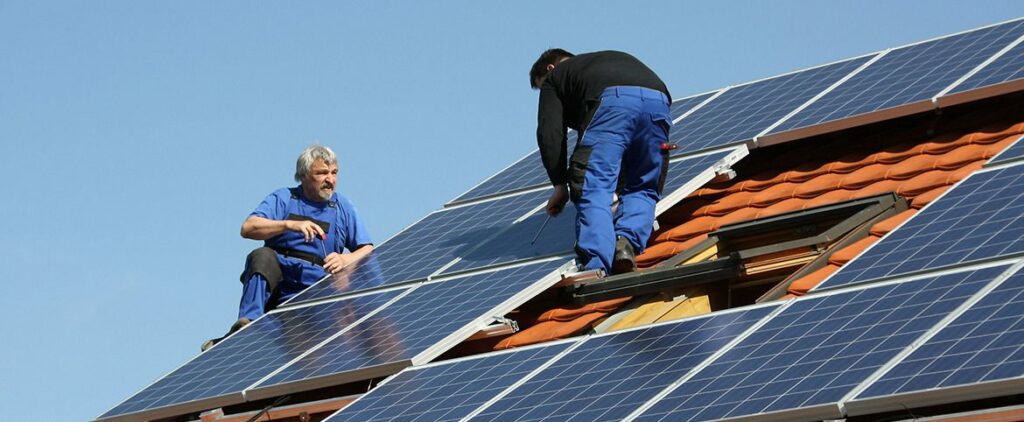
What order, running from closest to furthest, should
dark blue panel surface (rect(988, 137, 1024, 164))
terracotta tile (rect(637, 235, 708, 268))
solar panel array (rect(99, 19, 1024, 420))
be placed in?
solar panel array (rect(99, 19, 1024, 420)), dark blue panel surface (rect(988, 137, 1024, 164)), terracotta tile (rect(637, 235, 708, 268))

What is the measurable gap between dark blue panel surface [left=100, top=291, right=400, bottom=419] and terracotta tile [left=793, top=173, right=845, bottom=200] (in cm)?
283

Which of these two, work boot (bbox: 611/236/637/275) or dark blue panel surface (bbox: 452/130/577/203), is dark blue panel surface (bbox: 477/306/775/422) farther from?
dark blue panel surface (bbox: 452/130/577/203)

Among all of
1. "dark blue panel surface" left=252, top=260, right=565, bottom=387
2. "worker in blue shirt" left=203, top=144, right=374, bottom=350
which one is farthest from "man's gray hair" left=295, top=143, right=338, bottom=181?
"dark blue panel surface" left=252, top=260, right=565, bottom=387

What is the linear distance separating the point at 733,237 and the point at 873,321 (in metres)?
3.25

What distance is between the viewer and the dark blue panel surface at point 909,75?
12.6m

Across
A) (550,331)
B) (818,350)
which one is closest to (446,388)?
(550,331)

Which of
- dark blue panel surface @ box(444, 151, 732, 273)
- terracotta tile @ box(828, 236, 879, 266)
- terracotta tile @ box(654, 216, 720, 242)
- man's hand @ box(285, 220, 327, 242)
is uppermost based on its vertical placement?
man's hand @ box(285, 220, 327, 242)

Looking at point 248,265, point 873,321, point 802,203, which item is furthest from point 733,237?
point 248,265

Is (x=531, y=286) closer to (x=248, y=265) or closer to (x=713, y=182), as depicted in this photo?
(x=713, y=182)

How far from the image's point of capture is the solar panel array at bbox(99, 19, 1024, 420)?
792 centimetres

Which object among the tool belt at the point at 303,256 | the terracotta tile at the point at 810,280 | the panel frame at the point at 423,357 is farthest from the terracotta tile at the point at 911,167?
the tool belt at the point at 303,256

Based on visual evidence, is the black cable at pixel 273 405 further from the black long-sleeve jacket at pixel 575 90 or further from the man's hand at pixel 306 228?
the man's hand at pixel 306 228

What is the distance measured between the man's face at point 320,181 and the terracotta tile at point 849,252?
16.8ft

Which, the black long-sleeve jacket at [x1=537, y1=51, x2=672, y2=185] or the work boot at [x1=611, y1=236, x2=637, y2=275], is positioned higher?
the black long-sleeve jacket at [x1=537, y1=51, x2=672, y2=185]
